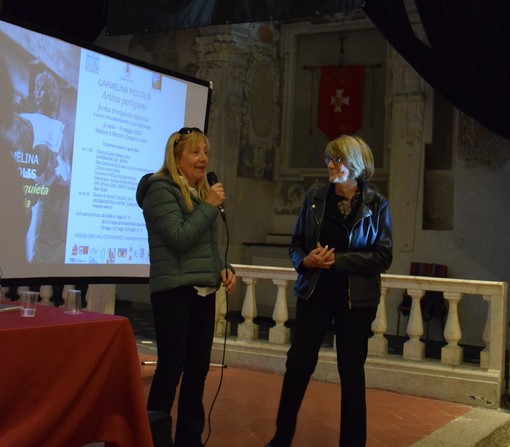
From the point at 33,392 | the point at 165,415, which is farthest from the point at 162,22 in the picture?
the point at 33,392

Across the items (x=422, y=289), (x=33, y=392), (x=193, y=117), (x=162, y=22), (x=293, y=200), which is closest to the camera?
(x=33, y=392)

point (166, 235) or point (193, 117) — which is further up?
point (193, 117)

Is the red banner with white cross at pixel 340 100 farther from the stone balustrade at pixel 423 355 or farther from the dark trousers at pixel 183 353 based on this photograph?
the dark trousers at pixel 183 353

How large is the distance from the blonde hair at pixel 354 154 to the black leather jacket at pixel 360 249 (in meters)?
0.12

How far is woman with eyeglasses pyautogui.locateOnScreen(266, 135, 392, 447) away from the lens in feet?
10.6

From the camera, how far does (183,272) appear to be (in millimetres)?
2949

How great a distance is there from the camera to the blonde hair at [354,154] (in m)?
3.25

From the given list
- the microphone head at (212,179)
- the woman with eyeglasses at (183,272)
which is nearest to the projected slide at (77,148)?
the woman with eyeglasses at (183,272)

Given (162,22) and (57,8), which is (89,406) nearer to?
(162,22)

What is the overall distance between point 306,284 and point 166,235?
0.72 meters

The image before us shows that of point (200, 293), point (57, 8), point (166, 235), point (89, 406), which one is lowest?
point (89, 406)

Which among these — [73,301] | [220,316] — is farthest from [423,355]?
[73,301]

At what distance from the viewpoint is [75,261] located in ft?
13.0

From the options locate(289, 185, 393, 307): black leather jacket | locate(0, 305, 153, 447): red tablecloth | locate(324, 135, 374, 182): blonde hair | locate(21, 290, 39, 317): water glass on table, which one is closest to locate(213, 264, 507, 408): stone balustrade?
locate(289, 185, 393, 307): black leather jacket
